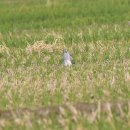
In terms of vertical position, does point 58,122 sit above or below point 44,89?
above

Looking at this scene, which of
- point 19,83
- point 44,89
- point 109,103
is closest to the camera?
point 109,103

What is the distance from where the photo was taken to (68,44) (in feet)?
40.1

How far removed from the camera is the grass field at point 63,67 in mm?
5461

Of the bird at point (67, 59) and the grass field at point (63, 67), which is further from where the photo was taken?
the bird at point (67, 59)

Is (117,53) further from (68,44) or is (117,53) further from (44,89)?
(44,89)

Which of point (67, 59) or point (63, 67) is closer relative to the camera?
point (63, 67)

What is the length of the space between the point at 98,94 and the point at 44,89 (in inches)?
31.1

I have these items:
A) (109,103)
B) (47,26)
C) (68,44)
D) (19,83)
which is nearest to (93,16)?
(47,26)

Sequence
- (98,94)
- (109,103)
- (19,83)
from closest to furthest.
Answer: (109,103) → (98,94) → (19,83)

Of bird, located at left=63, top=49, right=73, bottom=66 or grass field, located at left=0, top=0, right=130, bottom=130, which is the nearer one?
grass field, located at left=0, top=0, right=130, bottom=130

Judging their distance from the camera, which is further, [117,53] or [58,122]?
[117,53]

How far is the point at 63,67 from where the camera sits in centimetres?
938

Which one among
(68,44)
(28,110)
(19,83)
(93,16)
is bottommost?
(93,16)

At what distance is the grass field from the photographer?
5.46 meters
